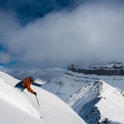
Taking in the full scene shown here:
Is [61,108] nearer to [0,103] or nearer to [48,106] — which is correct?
[48,106]

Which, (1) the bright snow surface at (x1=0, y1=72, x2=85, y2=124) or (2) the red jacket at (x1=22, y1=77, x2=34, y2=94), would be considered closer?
(1) the bright snow surface at (x1=0, y1=72, x2=85, y2=124)

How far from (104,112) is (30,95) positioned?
15943 cm

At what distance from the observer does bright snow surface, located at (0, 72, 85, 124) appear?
2095cm

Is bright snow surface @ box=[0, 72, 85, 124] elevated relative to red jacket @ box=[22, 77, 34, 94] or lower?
lower

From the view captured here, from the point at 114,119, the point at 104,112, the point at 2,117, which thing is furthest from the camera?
the point at 104,112

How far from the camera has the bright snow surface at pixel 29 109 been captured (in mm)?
20953

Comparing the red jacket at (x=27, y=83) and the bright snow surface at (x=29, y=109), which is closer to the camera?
the bright snow surface at (x=29, y=109)

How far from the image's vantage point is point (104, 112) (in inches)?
7239

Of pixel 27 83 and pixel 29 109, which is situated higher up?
pixel 27 83

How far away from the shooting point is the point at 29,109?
23.6 m

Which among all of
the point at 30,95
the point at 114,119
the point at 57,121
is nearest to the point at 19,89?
the point at 30,95

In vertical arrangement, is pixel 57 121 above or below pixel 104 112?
above

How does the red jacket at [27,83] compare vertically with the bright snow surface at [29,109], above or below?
above

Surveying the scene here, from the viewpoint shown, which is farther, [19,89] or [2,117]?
[19,89]
